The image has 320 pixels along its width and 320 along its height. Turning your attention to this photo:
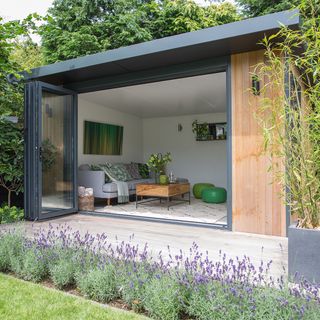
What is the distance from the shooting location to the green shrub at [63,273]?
101 inches

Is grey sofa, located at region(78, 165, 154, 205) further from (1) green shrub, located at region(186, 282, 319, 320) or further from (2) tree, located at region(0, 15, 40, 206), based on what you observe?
(1) green shrub, located at region(186, 282, 319, 320)

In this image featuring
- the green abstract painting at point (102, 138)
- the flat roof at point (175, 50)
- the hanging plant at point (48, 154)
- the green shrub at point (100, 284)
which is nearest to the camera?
the green shrub at point (100, 284)

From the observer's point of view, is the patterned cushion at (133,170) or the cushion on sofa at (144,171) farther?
the cushion on sofa at (144,171)

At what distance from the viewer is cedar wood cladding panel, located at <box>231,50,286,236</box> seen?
13.1 ft

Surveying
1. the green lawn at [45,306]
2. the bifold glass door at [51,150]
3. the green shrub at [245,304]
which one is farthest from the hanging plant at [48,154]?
the green shrub at [245,304]

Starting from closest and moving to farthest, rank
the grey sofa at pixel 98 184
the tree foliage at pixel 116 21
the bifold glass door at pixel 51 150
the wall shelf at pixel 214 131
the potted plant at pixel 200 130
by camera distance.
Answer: the bifold glass door at pixel 51 150 < the grey sofa at pixel 98 184 < the wall shelf at pixel 214 131 < the potted plant at pixel 200 130 < the tree foliage at pixel 116 21

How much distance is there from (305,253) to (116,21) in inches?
450

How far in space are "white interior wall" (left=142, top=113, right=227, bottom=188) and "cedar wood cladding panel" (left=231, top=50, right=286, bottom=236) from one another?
4704mm

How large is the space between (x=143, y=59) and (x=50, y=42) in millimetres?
9244

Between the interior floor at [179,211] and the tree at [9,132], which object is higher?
the tree at [9,132]

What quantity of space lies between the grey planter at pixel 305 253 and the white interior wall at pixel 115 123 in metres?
5.91

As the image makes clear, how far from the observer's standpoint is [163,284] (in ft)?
7.01

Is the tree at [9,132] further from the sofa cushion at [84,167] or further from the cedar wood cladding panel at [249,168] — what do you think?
the cedar wood cladding panel at [249,168]

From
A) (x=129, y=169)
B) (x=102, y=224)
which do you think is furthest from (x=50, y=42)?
(x=102, y=224)
